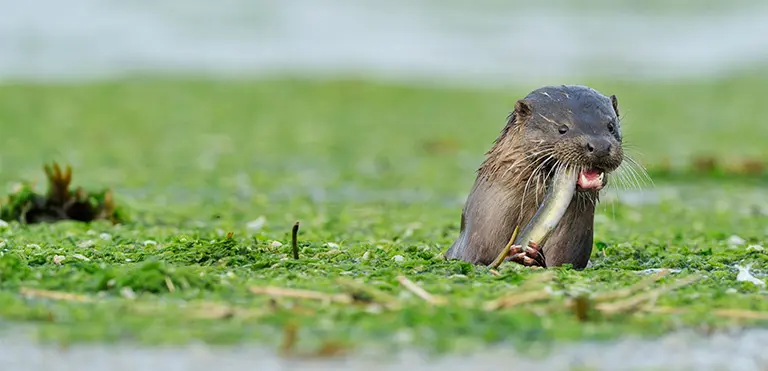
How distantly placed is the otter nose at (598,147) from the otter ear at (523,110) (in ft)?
1.61

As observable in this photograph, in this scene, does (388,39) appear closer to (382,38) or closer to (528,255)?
(382,38)

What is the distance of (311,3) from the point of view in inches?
1142

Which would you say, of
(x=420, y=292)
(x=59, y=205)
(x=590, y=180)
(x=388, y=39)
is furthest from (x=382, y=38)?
(x=420, y=292)

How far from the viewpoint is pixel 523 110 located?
7398mm

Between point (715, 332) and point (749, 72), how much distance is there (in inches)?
692

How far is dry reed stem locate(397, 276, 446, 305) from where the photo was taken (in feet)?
19.5

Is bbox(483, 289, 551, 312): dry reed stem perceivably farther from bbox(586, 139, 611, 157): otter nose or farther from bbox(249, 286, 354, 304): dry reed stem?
bbox(586, 139, 611, 157): otter nose

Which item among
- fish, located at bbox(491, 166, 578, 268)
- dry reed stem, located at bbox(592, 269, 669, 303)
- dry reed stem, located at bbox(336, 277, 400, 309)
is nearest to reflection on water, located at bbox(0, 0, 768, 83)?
fish, located at bbox(491, 166, 578, 268)

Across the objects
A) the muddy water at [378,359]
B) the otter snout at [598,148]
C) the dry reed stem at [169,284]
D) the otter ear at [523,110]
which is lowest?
the muddy water at [378,359]

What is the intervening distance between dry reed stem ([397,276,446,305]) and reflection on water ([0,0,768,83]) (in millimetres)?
16215

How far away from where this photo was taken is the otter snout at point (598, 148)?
22.8 feet

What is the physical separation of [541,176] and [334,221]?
313 centimetres

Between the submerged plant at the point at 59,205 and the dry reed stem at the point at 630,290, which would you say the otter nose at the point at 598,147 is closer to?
the dry reed stem at the point at 630,290

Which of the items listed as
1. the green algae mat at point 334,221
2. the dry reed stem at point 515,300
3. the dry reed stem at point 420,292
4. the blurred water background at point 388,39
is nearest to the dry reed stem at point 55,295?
the green algae mat at point 334,221
